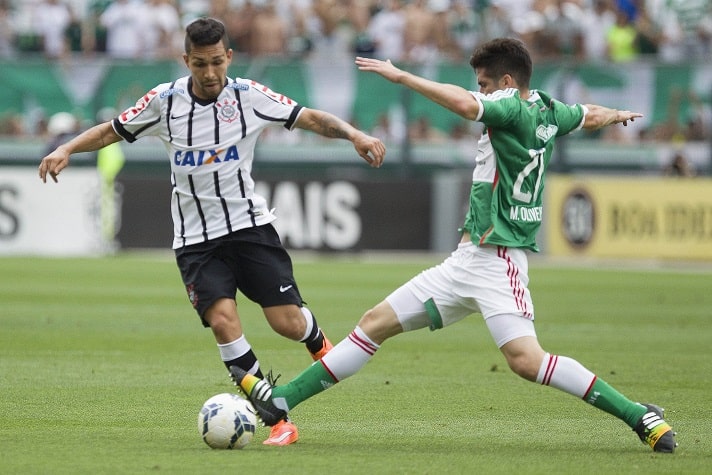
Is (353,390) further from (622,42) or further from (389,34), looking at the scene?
(622,42)

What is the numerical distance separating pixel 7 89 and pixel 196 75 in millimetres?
18019

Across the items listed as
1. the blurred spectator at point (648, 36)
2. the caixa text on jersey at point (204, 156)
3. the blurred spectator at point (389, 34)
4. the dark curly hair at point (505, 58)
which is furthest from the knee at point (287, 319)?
the blurred spectator at point (648, 36)

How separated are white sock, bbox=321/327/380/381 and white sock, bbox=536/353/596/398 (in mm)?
891

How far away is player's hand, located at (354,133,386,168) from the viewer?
23.3ft

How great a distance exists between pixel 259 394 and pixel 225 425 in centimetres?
42

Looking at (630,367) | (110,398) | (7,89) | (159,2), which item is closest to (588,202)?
(159,2)

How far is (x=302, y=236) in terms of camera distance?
79.7 ft

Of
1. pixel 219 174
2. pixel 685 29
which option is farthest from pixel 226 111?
pixel 685 29

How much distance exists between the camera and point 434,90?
657 centimetres

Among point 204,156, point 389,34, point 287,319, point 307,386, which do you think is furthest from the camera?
point 389,34

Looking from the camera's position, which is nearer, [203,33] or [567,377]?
[567,377]

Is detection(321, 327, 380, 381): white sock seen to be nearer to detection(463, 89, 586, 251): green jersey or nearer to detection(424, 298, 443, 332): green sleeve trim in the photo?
detection(424, 298, 443, 332): green sleeve trim

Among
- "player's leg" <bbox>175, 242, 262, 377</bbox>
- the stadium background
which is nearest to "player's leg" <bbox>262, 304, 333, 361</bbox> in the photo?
"player's leg" <bbox>175, 242, 262, 377</bbox>

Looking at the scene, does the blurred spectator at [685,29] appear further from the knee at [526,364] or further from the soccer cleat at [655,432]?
the knee at [526,364]
